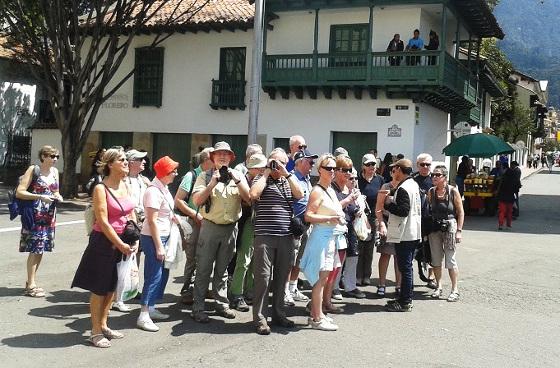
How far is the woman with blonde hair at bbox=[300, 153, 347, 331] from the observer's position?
5.95 metres

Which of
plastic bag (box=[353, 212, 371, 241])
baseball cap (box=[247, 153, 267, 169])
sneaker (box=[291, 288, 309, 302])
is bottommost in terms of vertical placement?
sneaker (box=[291, 288, 309, 302])

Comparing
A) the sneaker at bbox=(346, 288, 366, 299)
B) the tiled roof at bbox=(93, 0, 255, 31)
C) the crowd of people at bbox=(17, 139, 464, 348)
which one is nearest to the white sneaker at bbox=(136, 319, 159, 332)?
the crowd of people at bbox=(17, 139, 464, 348)

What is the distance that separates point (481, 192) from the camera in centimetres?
1798

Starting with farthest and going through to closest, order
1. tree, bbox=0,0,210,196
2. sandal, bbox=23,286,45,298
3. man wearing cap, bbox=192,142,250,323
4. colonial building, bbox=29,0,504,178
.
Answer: colonial building, bbox=29,0,504,178, tree, bbox=0,0,210,196, sandal, bbox=23,286,45,298, man wearing cap, bbox=192,142,250,323

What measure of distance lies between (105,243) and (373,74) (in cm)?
1457

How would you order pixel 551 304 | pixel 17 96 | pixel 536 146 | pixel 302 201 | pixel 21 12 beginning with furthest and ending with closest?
1. pixel 536 146
2. pixel 17 96
3. pixel 21 12
4. pixel 551 304
5. pixel 302 201

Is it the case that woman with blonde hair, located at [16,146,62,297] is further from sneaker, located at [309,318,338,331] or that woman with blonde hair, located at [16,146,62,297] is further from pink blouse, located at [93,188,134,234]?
sneaker, located at [309,318,338,331]

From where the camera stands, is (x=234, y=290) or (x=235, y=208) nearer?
(x=235, y=208)

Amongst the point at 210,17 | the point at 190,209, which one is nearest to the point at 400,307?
the point at 190,209

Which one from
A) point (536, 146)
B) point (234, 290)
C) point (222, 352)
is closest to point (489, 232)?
point (234, 290)

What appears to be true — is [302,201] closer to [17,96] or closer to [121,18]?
[121,18]

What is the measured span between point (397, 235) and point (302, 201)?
4.13ft

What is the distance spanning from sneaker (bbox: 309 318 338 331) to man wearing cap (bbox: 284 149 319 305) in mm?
694

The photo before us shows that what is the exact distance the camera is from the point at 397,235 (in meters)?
6.88
